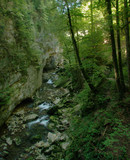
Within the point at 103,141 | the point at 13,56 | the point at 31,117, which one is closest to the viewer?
the point at 103,141

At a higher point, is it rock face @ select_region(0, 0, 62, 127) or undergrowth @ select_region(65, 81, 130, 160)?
rock face @ select_region(0, 0, 62, 127)

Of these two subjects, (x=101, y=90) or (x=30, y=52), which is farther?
(x=30, y=52)

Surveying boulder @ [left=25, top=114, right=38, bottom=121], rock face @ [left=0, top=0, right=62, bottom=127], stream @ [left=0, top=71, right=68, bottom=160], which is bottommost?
stream @ [left=0, top=71, right=68, bottom=160]

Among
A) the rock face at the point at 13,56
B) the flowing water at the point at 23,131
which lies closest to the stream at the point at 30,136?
the flowing water at the point at 23,131

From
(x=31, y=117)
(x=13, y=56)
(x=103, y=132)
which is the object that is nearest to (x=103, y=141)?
(x=103, y=132)

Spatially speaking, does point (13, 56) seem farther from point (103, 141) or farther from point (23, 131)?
point (103, 141)

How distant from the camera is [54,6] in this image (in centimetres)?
501

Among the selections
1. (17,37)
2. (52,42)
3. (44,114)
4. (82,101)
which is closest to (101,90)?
(82,101)

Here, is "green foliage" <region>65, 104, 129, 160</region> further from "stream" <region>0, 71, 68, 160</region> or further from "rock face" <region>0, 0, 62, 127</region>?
"rock face" <region>0, 0, 62, 127</region>

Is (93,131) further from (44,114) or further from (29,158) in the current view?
(44,114)

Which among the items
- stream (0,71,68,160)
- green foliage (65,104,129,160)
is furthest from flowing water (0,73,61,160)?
green foliage (65,104,129,160)

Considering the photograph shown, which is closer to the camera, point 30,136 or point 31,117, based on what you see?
point 30,136

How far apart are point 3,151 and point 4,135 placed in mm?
1265

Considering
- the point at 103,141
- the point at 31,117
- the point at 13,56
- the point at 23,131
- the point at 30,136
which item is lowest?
the point at 30,136
